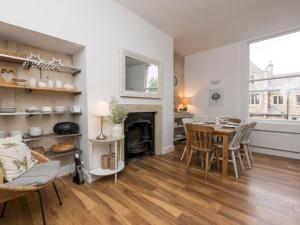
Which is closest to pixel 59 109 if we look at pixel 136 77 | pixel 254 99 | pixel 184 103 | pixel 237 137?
pixel 136 77

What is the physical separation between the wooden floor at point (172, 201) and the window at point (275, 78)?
5.18ft

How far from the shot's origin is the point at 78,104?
2.59 meters

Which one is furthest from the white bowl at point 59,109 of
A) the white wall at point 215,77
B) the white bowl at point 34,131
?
the white wall at point 215,77

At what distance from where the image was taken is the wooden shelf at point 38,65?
194 cm

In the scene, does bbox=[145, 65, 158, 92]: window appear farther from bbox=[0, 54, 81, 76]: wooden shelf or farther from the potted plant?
bbox=[0, 54, 81, 76]: wooden shelf

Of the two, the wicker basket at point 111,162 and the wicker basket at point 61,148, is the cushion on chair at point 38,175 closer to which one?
the wicker basket at point 61,148

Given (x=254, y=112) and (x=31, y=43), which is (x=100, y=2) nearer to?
(x=31, y=43)

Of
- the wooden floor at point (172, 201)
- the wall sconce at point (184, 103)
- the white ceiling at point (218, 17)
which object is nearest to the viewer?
the wooden floor at point (172, 201)

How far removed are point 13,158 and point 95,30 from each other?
6.52ft

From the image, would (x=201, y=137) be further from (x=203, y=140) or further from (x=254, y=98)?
(x=254, y=98)

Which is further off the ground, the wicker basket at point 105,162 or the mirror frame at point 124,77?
the mirror frame at point 124,77

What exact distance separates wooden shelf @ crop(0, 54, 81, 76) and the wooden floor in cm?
169

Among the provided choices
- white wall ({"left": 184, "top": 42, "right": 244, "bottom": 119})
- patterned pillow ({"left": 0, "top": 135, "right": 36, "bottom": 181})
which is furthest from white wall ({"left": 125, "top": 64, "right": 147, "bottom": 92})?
white wall ({"left": 184, "top": 42, "right": 244, "bottom": 119})

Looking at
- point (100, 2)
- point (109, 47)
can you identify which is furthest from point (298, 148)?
point (100, 2)
